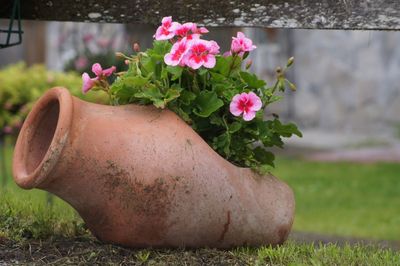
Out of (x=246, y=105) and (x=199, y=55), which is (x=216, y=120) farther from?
(x=199, y=55)

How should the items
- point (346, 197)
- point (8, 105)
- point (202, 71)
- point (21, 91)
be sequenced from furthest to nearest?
point (346, 197) < point (21, 91) < point (8, 105) < point (202, 71)

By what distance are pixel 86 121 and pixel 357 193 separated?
250 inches

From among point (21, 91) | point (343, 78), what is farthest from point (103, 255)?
point (343, 78)

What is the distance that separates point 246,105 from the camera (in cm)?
306

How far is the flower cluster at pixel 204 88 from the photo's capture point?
9.91 feet

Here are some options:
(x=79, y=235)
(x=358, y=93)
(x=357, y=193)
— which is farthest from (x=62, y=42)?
(x=79, y=235)

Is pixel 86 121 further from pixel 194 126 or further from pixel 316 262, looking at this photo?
pixel 316 262

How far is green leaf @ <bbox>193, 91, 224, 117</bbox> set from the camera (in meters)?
3.05

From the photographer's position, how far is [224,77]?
3156 mm

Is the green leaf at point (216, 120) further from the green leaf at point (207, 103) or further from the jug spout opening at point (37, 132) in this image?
the jug spout opening at point (37, 132)

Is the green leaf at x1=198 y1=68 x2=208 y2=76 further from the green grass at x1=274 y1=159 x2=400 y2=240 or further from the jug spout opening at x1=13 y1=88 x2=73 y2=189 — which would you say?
the green grass at x1=274 y1=159 x2=400 y2=240

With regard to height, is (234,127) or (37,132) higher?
(234,127)

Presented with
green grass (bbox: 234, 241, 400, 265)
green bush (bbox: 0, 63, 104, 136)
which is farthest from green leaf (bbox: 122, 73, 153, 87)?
green bush (bbox: 0, 63, 104, 136)

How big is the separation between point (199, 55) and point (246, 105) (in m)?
0.24
